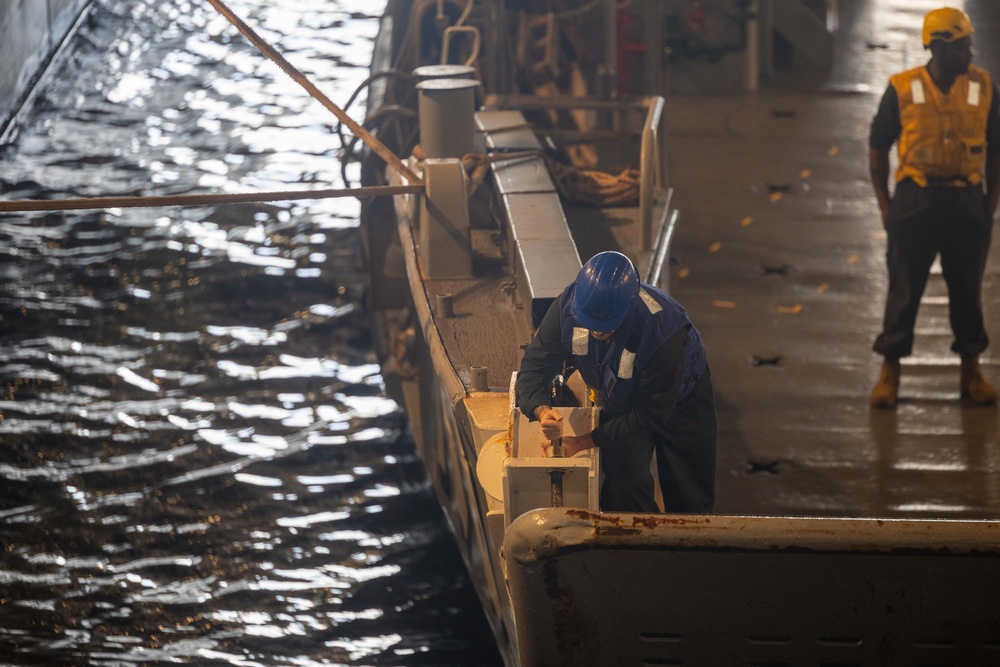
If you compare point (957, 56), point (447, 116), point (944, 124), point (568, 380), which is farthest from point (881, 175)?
A: point (568, 380)

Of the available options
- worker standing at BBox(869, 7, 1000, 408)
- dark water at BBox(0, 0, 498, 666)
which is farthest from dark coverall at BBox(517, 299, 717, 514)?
worker standing at BBox(869, 7, 1000, 408)

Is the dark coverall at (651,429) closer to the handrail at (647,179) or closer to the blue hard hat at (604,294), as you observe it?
the blue hard hat at (604,294)

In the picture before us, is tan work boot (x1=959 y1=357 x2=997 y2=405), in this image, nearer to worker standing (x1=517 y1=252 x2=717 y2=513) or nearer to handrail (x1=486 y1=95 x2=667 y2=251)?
handrail (x1=486 y1=95 x2=667 y2=251)

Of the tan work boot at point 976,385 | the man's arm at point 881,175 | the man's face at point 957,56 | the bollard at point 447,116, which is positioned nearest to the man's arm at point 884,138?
the man's arm at point 881,175

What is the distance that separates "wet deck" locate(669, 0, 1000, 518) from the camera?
5195 millimetres

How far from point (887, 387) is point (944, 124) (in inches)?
47.8

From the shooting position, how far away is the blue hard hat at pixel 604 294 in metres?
3.45

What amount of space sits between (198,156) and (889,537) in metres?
8.65

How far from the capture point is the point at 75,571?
19.1ft

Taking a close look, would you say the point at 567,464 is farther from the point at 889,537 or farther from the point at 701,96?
the point at 701,96

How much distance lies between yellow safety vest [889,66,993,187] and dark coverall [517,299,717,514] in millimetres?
1971

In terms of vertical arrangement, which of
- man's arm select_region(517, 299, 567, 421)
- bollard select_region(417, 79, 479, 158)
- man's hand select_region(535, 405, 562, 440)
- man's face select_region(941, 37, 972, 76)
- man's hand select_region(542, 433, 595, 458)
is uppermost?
man's face select_region(941, 37, 972, 76)

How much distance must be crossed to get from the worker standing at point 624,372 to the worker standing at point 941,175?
6.34ft

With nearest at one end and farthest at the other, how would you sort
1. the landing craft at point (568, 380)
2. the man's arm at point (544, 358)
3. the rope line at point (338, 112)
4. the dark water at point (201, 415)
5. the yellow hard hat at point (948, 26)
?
the landing craft at point (568, 380) < the man's arm at point (544, 358) < the rope line at point (338, 112) < the yellow hard hat at point (948, 26) < the dark water at point (201, 415)
